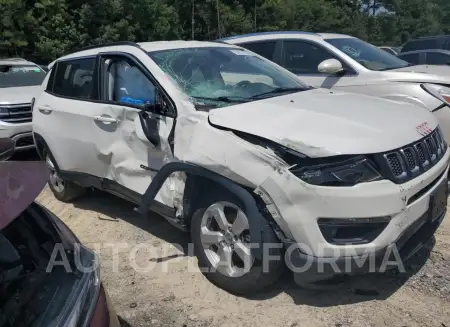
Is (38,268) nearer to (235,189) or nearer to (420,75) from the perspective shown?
(235,189)

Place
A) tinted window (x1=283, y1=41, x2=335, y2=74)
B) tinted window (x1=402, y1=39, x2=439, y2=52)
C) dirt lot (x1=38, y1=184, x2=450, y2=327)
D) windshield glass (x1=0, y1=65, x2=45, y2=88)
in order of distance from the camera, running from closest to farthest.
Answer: dirt lot (x1=38, y1=184, x2=450, y2=327)
tinted window (x1=283, y1=41, x2=335, y2=74)
windshield glass (x1=0, y1=65, x2=45, y2=88)
tinted window (x1=402, y1=39, x2=439, y2=52)

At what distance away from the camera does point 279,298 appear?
10.8 ft

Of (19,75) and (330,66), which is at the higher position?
(330,66)

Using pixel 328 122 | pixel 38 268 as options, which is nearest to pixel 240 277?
pixel 328 122

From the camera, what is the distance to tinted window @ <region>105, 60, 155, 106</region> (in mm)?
3918

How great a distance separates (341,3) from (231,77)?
44803mm

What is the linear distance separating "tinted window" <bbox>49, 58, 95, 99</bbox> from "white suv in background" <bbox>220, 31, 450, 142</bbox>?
8.63 feet

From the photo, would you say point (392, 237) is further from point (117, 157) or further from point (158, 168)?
point (117, 157)

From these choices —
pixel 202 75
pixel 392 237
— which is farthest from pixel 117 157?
pixel 392 237

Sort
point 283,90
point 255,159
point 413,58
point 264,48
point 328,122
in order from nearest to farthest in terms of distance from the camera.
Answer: point 255,159
point 328,122
point 283,90
point 264,48
point 413,58

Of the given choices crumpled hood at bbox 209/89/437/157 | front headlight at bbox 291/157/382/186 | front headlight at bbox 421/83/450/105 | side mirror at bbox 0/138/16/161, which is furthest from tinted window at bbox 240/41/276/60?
side mirror at bbox 0/138/16/161

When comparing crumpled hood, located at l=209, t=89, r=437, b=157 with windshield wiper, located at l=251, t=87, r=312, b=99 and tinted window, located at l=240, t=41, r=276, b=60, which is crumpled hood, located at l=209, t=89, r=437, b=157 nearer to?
windshield wiper, located at l=251, t=87, r=312, b=99

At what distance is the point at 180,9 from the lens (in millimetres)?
29406

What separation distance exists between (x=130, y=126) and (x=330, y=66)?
2.80 metres
